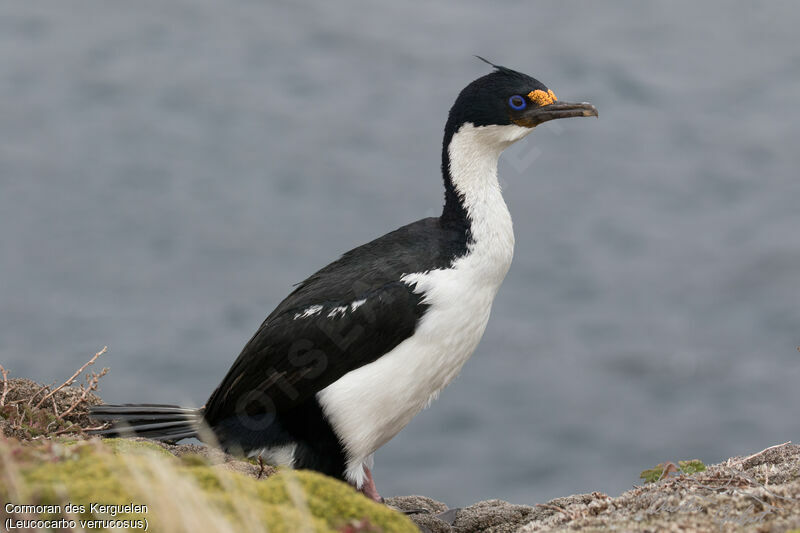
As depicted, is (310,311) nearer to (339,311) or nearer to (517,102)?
(339,311)

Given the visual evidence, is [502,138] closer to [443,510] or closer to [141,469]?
[443,510]

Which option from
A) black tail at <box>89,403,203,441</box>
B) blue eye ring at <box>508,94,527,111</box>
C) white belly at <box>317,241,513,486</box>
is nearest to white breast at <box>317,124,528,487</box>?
white belly at <box>317,241,513,486</box>

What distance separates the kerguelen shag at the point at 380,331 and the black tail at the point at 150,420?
0.10m

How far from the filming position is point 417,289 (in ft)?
16.4

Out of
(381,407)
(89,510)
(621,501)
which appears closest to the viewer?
(89,510)

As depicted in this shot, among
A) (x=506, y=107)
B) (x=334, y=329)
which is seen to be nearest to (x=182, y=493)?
(x=334, y=329)

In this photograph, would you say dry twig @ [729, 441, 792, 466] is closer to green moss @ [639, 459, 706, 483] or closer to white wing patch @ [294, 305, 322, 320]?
green moss @ [639, 459, 706, 483]

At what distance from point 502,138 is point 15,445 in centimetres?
325

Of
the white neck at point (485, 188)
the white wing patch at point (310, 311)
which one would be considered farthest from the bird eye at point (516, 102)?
the white wing patch at point (310, 311)

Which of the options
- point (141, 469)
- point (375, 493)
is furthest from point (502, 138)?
A: point (141, 469)

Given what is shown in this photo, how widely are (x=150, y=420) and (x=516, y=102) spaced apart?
277 cm

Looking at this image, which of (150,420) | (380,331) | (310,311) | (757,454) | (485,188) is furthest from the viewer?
(150,420)

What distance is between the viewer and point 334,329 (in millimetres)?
5008

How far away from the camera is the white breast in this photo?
4980 millimetres
